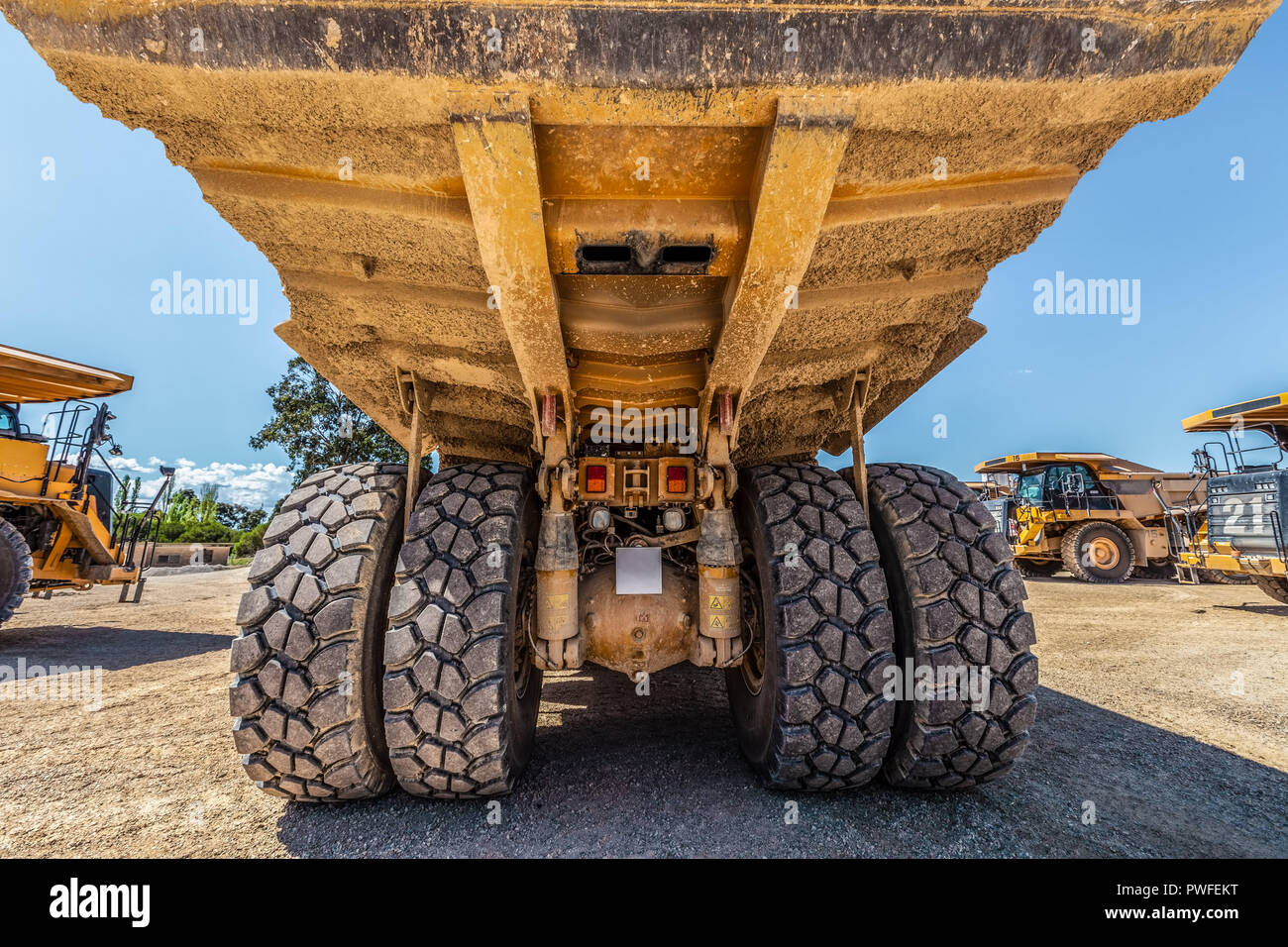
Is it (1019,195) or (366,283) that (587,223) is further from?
(1019,195)

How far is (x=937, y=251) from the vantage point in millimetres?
1905

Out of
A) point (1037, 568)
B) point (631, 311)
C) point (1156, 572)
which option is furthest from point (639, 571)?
point (1156, 572)

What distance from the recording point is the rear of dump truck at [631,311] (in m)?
1.17

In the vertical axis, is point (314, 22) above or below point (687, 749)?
above

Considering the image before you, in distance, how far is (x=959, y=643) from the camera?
206 centimetres

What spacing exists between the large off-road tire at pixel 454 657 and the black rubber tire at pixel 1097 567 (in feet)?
47.3

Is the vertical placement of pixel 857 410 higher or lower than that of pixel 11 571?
higher

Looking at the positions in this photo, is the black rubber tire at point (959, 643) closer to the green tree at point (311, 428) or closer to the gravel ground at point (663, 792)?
the gravel ground at point (663, 792)

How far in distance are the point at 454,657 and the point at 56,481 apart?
8.12 metres

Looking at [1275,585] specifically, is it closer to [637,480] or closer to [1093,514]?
[1093,514]

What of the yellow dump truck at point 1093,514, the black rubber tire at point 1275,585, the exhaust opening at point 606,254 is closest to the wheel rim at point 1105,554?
the yellow dump truck at point 1093,514

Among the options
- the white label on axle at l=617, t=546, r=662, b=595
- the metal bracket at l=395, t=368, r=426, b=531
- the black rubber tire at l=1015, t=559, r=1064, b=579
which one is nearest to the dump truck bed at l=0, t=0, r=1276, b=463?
the metal bracket at l=395, t=368, r=426, b=531

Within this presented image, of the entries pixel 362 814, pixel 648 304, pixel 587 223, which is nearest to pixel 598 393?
pixel 648 304

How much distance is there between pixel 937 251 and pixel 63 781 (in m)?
4.06
